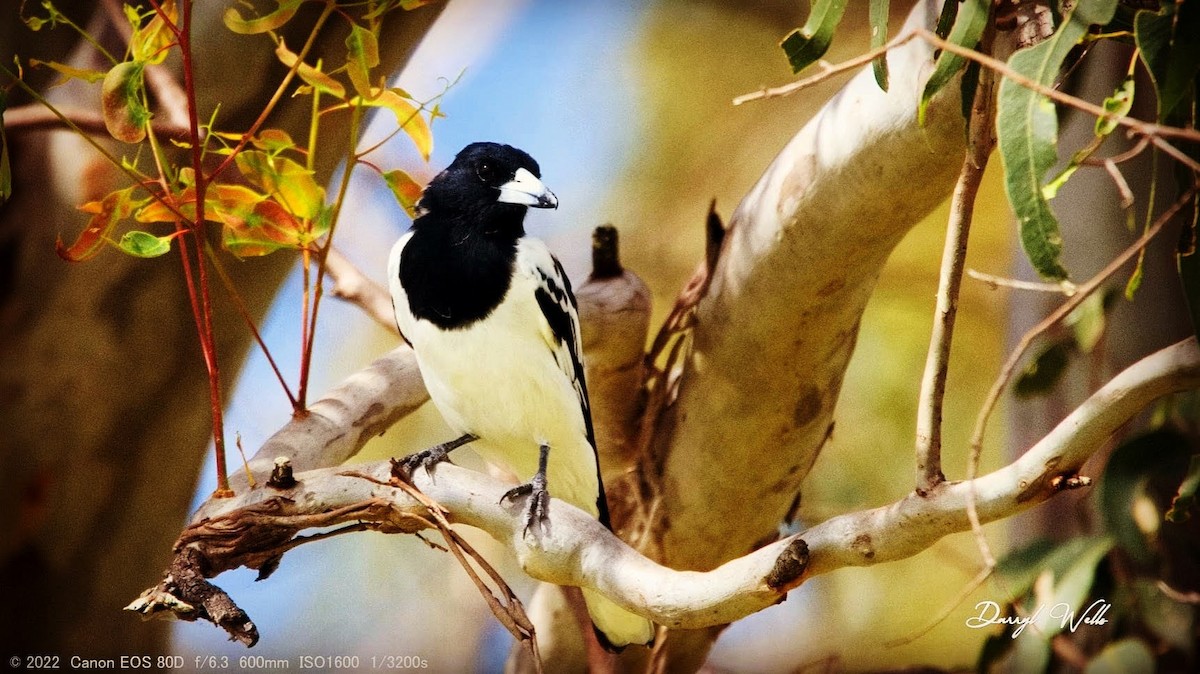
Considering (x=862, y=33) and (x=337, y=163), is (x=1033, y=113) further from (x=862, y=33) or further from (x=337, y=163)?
(x=337, y=163)

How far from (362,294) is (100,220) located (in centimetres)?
38

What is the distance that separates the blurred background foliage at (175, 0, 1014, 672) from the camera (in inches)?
53.0

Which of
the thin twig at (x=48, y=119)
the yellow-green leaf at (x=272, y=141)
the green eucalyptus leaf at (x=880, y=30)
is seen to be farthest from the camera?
the thin twig at (x=48, y=119)

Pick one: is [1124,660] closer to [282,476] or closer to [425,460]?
[425,460]

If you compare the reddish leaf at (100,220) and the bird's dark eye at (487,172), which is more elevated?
the bird's dark eye at (487,172)

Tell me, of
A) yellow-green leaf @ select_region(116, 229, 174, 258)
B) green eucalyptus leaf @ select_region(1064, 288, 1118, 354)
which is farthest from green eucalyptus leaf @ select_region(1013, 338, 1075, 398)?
yellow-green leaf @ select_region(116, 229, 174, 258)

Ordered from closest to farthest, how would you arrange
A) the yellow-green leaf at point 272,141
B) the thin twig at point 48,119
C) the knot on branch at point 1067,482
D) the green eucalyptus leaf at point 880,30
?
the knot on branch at point 1067,482, the green eucalyptus leaf at point 880,30, the yellow-green leaf at point 272,141, the thin twig at point 48,119

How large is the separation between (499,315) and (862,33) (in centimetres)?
73

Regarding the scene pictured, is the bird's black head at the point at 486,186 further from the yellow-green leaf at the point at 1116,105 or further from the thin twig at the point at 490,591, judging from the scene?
the yellow-green leaf at the point at 1116,105

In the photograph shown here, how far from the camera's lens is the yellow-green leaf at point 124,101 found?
89 centimetres

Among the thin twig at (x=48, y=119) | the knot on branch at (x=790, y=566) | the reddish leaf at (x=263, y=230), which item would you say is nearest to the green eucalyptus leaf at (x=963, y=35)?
the knot on branch at (x=790, y=566)

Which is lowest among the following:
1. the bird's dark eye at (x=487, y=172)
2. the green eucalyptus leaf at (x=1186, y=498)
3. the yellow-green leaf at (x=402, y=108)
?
the green eucalyptus leaf at (x=1186, y=498)

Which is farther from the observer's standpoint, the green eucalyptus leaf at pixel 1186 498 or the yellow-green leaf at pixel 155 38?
the yellow-green leaf at pixel 155 38

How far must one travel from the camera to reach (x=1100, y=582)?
1126mm
